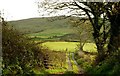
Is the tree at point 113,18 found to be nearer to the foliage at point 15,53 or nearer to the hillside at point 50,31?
Answer: the hillside at point 50,31

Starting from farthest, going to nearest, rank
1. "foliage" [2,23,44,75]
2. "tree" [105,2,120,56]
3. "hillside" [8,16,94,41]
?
"tree" [105,2,120,56]
"hillside" [8,16,94,41]
"foliage" [2,23,44,75]

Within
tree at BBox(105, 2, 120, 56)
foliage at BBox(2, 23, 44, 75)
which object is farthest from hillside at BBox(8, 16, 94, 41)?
tree at BBox(105, 2, 120, 56)

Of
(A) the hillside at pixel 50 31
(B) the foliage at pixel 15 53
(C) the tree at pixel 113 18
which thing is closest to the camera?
(B) the foliage at pixel 15 53

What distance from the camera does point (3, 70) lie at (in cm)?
1753

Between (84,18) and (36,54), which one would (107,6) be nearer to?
(84,18)

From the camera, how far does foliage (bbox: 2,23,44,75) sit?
1847 cm

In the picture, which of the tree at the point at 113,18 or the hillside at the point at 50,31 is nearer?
the hillside at the point at 50,31

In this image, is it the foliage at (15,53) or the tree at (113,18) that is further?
the tree at (113,18)

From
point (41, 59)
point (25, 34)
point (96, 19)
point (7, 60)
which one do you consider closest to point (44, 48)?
point (41, 59)

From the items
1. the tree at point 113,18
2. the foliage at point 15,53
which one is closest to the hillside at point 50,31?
the foliage at point 15,53

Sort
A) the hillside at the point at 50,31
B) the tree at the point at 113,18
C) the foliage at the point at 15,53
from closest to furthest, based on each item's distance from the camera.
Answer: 1. the foliage at the point at 15,53
2. the hillside at the point at 50,31
3. the tree at the point at 113,18

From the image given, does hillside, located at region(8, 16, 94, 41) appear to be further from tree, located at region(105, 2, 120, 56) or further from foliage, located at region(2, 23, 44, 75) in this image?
tree, located at region(105, 2, 120, 56)

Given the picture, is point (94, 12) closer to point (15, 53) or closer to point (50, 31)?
point (15, 53)

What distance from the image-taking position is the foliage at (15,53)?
18.5 m
